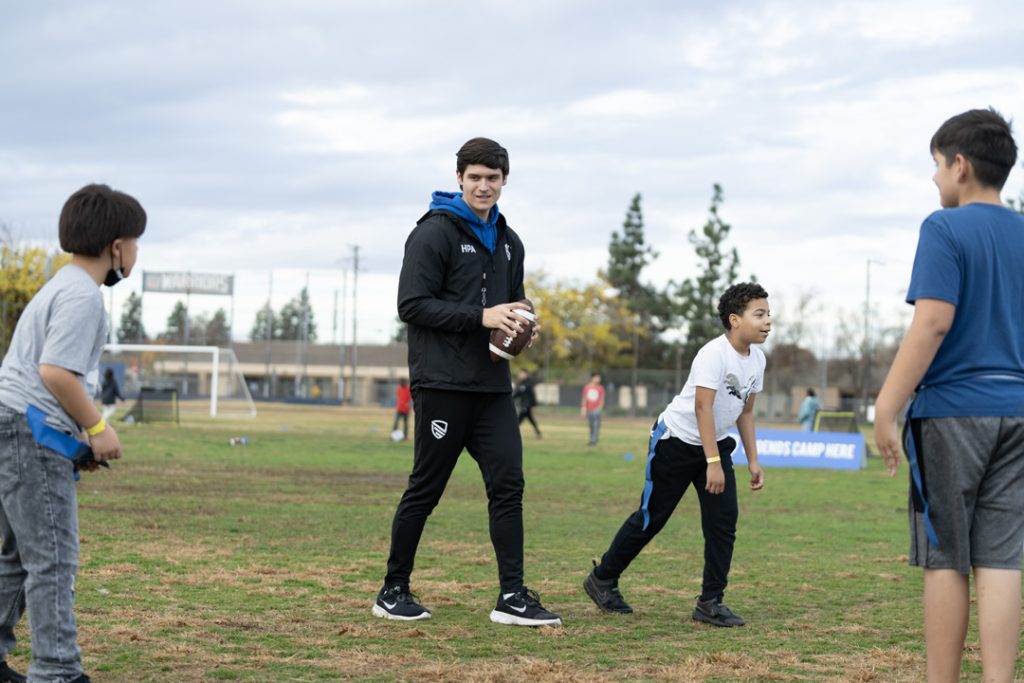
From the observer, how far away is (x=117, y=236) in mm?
4250

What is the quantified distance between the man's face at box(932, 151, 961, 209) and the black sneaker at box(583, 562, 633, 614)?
319cm

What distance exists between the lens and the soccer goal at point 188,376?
49500 mm

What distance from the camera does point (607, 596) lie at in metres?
6.69

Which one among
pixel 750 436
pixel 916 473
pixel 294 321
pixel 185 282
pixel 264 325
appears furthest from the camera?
pixel 294 321

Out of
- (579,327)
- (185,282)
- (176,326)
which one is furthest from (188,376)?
(579,327)

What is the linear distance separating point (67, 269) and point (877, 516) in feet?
36.5

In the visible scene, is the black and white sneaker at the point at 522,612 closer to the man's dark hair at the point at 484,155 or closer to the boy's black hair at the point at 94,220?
the man's dark hair at the point at 484,155

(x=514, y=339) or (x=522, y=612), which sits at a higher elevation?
(x=514, y=339)

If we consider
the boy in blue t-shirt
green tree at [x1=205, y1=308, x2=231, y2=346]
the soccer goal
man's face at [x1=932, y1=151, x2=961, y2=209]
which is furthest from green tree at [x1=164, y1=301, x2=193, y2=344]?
the boy in blue t-shirt

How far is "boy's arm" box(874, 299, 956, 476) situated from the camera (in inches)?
155

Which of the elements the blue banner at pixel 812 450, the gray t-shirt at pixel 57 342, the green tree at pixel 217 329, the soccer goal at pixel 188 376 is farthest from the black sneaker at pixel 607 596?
the green tree at pixel 217 329

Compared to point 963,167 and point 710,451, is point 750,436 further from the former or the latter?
point 963,167

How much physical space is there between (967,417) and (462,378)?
9.00 feet

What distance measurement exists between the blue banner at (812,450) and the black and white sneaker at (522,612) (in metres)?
18.5
